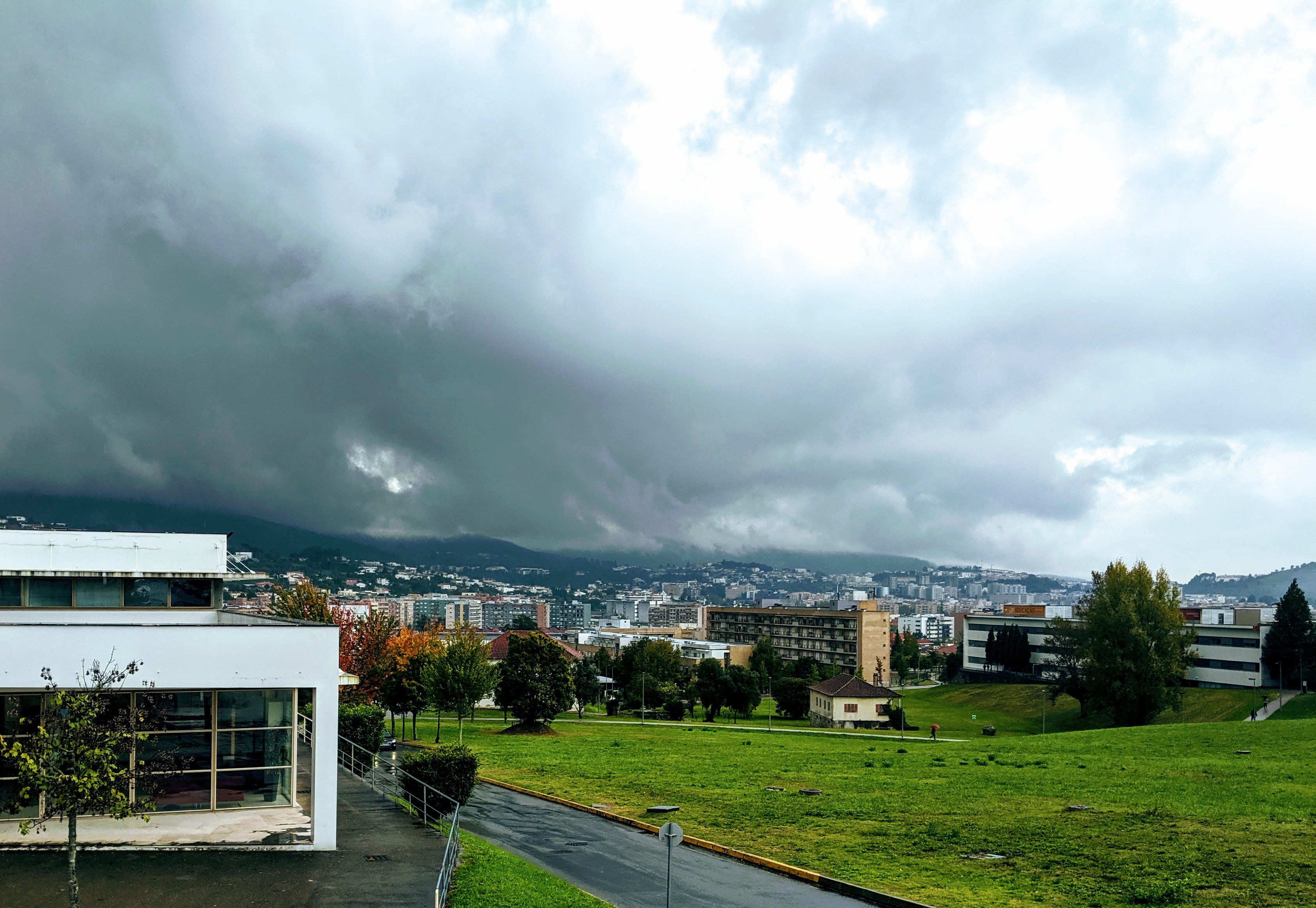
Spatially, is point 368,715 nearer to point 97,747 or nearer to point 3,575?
point 3,575

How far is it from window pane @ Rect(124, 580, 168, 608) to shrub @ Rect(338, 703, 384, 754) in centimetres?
975

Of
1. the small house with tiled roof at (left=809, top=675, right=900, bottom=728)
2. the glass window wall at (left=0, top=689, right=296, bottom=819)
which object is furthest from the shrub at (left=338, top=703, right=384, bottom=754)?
the small house with tiled roof at (left=809, top=675, right=900, bottom=728)

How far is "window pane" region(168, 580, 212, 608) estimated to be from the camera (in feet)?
98.7

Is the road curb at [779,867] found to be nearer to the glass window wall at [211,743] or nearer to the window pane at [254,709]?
the glass window wall at [211,743]

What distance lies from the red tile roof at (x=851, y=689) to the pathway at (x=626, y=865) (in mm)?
54276

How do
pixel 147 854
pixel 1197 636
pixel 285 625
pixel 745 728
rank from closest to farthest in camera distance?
pixel 147 854 → pixel 285 625 → pixel 745 728 → pixel 1197 636

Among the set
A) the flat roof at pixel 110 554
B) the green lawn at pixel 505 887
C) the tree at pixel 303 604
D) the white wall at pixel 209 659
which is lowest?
the green lawn at pixel 505 887

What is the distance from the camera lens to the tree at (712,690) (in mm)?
88375

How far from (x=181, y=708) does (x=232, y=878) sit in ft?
16.0

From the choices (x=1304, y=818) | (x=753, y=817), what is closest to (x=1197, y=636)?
(x=1304, y=818)

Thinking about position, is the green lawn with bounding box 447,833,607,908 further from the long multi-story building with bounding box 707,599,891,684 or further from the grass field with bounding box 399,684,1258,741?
the long multi-story building with bounding box 707,599,891,684

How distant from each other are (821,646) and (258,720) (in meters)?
153

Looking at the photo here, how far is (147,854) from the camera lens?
19844 mm

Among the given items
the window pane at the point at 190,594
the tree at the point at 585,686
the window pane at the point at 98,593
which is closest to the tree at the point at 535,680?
the tree at the point at 585,686
